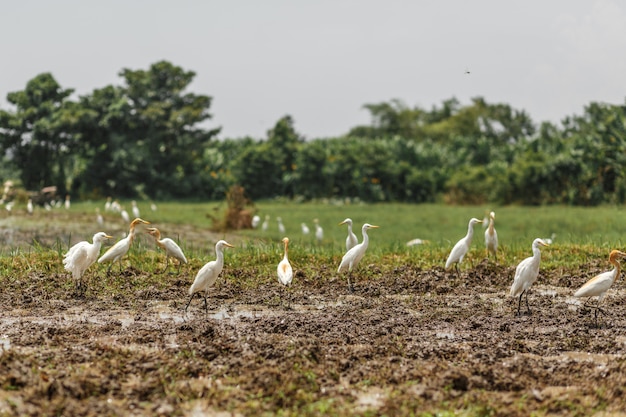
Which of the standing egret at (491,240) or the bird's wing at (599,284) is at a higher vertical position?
the standing egret at (491,240)

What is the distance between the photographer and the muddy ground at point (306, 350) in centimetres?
625

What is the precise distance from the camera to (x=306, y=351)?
730 cm

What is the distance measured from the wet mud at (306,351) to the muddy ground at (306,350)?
2 centimetres

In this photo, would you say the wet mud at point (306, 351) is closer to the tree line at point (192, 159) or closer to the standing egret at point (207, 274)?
the standing egret at point (207, 274)

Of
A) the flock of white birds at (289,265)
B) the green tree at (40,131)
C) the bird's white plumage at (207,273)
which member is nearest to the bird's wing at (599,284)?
the flock of white birds at (289,265)

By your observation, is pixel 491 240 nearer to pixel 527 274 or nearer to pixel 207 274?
pixel 527 274

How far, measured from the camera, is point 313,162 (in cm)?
4088

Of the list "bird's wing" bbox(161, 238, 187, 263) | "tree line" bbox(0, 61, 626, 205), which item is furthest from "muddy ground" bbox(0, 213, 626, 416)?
"tree line" bbox(0, 61, 626, 205)

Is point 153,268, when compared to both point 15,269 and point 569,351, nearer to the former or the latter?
point 15,269

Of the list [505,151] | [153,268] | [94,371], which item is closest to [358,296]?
[153,268]

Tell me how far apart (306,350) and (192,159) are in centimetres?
3605

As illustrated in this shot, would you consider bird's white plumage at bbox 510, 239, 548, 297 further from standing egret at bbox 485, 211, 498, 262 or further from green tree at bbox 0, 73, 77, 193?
green tree at bbox 0, 73, 77, 193

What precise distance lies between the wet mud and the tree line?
86.9ft

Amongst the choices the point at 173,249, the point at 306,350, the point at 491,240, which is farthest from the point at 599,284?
the point at 173,249
